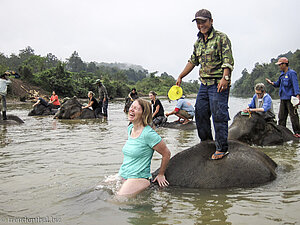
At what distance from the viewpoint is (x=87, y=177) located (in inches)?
197

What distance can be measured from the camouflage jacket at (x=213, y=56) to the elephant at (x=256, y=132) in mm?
3525

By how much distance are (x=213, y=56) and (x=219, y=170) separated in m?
1.70

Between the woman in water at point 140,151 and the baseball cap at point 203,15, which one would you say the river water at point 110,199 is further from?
the baseball cap at point 203,15

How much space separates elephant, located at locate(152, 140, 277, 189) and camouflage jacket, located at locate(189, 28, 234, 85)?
1162mm

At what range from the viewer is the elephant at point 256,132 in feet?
25.0

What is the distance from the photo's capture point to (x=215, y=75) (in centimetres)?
453

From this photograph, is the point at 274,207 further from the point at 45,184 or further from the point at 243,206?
the point at 45,184

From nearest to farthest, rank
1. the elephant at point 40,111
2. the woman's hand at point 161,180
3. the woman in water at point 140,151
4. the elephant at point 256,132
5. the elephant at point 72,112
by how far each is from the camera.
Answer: the woman in water at point 140,151, the woman's hand at point 161,180, the elephant at point 256,132, the elephant at point 72,112, the elephant at point 40,111

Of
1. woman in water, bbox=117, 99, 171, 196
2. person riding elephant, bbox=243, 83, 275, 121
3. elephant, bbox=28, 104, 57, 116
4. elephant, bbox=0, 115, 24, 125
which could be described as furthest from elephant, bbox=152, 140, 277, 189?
elephant, bbox=28, 104, 57, 116

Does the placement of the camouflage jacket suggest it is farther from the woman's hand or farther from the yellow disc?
the woman's hand

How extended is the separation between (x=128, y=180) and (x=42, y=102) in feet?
50.5

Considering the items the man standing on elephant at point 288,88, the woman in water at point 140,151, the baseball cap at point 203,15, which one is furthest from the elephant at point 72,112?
the baseball cap at point 203,15

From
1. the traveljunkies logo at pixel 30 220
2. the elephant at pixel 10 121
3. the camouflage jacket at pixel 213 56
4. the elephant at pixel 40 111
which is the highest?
the camouflage jacket at pixel 213 56

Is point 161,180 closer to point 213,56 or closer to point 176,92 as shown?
point 176,92
